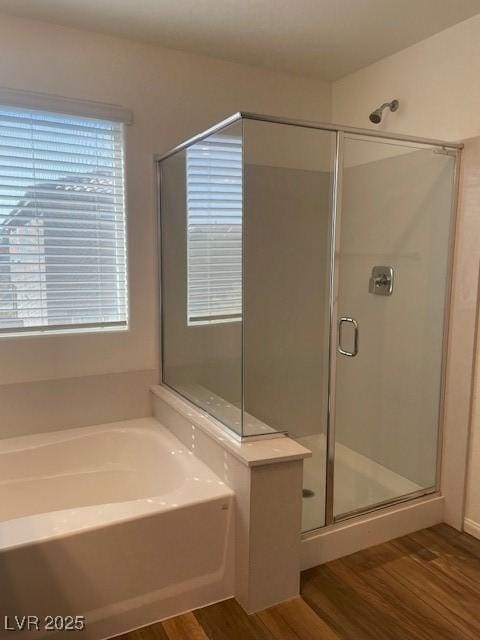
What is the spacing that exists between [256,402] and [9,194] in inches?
62.7

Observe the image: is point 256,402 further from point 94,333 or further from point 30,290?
point 30,290

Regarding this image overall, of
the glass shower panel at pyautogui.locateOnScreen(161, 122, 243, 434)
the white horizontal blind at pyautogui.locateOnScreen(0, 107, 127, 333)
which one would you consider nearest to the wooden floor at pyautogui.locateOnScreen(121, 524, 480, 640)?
the glass shower panel at pyautogui.locateOnScreen(161, 122, 243, 434)

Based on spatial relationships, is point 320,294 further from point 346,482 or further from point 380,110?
point 380,110

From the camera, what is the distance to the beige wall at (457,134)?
2.31 m

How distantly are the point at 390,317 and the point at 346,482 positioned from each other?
92 cm

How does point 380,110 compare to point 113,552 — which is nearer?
point 113,552

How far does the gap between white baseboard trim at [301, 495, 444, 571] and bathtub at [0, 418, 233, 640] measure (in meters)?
0.42

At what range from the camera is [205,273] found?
2523mm

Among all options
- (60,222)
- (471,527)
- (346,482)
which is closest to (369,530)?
(346,482)

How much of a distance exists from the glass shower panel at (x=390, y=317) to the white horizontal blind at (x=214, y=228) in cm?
50

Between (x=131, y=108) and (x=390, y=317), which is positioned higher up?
(x=131, y=108)

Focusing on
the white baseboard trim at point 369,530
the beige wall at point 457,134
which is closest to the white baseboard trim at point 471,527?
the beige wall at point 457,134

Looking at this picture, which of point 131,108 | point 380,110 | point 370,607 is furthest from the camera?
point 380,110

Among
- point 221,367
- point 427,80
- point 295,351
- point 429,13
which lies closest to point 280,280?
point 295,351
